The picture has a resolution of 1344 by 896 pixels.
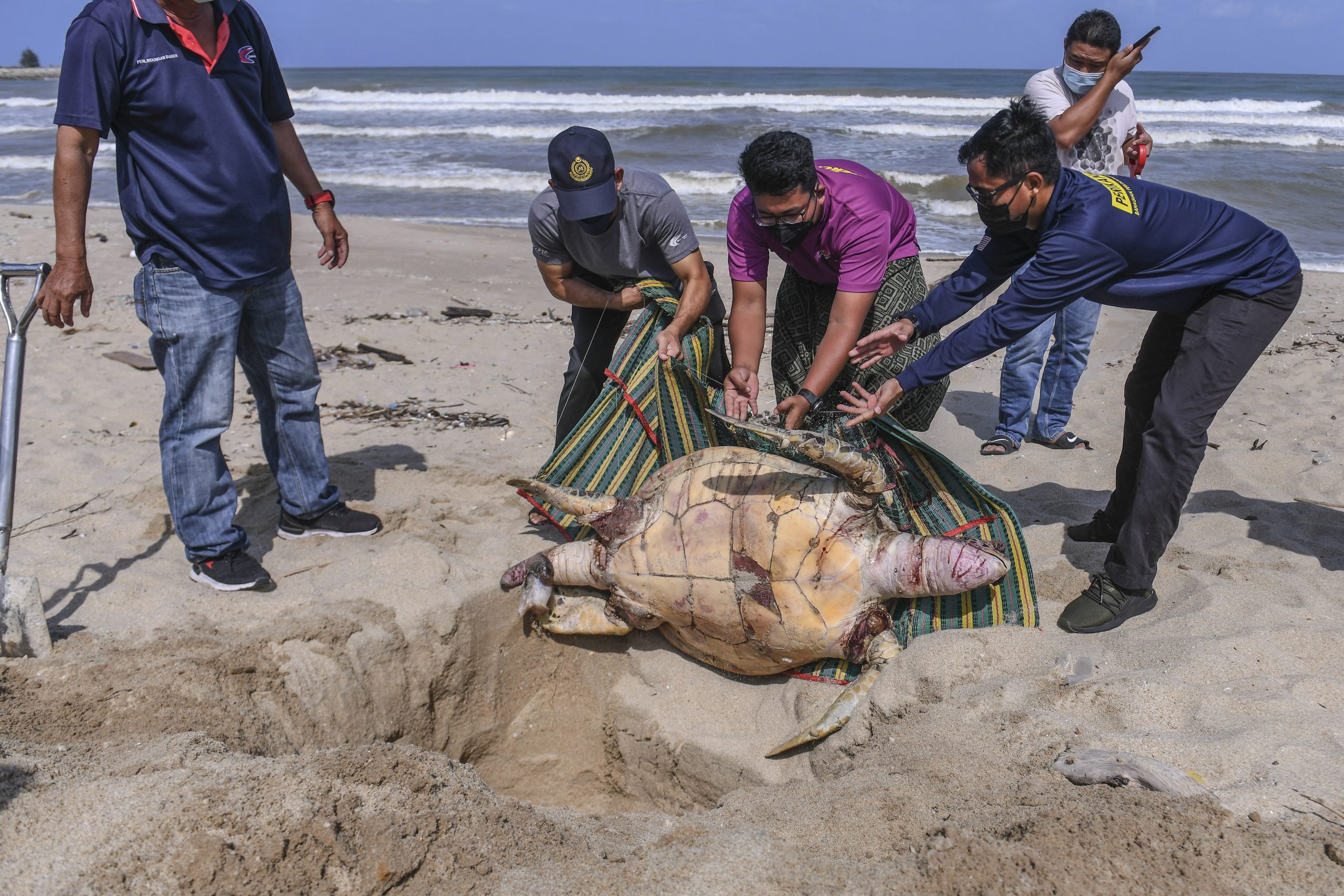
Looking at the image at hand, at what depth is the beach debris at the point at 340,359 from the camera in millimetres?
5312

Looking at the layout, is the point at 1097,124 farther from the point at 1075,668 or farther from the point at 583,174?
the point at 1075,668

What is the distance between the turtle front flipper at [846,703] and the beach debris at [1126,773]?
25.7 inches

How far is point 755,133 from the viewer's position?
16625mm

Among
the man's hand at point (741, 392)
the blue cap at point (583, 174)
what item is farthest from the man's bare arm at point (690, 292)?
the blue cap at point (583, 174)

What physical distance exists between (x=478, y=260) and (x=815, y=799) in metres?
6.88

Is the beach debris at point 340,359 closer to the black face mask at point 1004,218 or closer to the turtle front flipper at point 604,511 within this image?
the turtle front flipper at point 604,511

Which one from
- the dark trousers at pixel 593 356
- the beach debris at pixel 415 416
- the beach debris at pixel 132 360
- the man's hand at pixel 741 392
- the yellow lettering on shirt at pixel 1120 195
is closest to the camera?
the yellow lettering on shirt at pixel 1120 195

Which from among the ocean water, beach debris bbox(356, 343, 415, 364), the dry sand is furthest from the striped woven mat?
the ocean water

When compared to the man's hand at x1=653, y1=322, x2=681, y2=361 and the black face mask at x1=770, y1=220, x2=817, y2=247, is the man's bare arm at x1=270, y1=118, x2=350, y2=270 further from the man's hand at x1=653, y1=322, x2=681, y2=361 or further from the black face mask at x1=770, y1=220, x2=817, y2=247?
the black face mask at x1=770, y1=220, x2=817, y2=247

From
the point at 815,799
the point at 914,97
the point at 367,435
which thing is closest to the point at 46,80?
the point at 914,97

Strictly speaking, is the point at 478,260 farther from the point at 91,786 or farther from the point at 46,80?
the point at 46,80

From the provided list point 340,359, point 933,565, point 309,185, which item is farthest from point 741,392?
point 340,359

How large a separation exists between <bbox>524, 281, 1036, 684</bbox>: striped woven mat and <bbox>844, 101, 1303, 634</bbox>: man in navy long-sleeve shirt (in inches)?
12.0

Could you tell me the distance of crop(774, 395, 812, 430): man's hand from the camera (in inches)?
111
